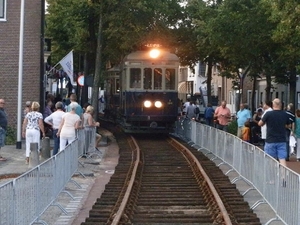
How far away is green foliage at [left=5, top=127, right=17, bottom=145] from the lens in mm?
30469

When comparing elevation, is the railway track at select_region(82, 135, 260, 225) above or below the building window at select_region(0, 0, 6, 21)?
below

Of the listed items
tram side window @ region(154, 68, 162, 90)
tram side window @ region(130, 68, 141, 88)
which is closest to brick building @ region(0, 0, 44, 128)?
tram side window @ region(130, 68, 141, 88)

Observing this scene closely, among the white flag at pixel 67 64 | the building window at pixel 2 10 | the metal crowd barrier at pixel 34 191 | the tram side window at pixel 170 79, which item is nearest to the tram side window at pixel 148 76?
the tram side window at pixel 170 79

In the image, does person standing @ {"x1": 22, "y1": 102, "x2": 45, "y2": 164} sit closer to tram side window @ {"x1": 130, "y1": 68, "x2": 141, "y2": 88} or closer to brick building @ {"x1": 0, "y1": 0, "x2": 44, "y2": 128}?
brick building @ {"x1": 0, "y1": 0, "x2": 44, "y2": 128}

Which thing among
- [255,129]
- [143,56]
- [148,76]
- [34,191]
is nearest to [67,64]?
[143,56]

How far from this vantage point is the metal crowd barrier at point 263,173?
12.0m

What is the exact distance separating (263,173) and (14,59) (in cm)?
1838

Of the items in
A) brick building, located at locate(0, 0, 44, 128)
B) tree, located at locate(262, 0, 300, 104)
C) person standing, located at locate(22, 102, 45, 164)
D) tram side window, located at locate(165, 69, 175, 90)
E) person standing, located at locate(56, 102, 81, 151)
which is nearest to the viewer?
person standing, located at locate(56, 102, 81, 151)

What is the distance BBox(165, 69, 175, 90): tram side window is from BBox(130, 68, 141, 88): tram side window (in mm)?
1123

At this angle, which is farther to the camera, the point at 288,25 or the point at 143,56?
the point at 143,56

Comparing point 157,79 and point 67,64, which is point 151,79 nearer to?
point 157,79

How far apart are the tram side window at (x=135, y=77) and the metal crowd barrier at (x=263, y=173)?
6.54m

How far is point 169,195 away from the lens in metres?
17.0

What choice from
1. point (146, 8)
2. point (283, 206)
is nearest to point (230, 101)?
point (146, 8)
